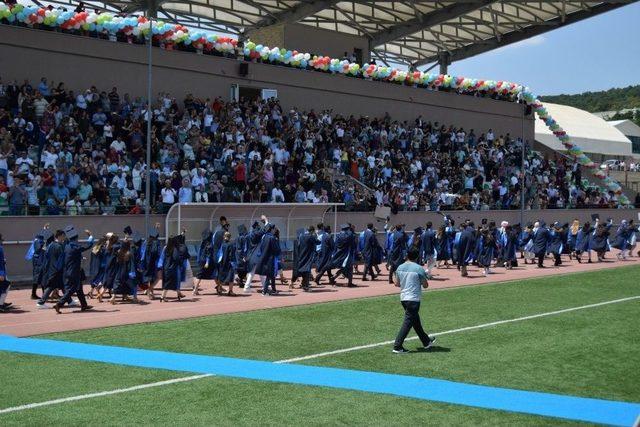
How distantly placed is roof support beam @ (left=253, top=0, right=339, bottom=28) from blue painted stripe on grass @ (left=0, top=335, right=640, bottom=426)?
28601 mm

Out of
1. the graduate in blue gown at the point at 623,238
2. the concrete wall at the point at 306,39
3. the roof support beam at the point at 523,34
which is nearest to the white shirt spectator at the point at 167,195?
the graduate in blue gown at the point at 623,238

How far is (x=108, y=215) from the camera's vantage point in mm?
21562

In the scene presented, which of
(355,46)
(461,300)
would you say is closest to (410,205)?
(461,300)

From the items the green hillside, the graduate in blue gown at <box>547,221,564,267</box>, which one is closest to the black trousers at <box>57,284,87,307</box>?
the graduate in blue gown at <box>547,221,564,267</box>

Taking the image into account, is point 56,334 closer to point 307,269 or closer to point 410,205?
point 307,269

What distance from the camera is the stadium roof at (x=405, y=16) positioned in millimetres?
39375

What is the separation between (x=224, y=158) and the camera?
86.4ft

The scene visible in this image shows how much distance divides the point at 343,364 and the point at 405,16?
3564 centimetres

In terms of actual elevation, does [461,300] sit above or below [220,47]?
below

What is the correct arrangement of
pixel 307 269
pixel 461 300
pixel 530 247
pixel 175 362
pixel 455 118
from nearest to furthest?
1. pixel 175 362
2. pixel 461 300
3. pixel 307 269
4. pixel 530 247
5. pixel 455 118

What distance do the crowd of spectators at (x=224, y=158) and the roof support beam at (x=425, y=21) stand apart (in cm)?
645

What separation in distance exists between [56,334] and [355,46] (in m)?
32.9

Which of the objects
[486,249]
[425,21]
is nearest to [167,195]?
[486,249]

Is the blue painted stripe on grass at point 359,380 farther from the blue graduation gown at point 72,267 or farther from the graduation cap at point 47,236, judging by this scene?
the graduation cap at point 47,236
